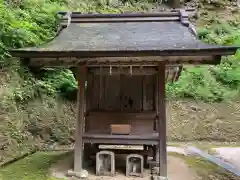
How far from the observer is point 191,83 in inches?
632

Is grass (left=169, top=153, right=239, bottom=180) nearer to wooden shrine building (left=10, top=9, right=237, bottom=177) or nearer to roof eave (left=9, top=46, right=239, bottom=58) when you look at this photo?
wooden shrine building (left=10, top=9, right=237, bottom=177)

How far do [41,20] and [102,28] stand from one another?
6703mm

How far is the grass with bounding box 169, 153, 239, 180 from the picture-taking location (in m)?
7.28

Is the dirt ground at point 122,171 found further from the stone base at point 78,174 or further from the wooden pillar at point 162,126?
the wooden pillar at point 162,126

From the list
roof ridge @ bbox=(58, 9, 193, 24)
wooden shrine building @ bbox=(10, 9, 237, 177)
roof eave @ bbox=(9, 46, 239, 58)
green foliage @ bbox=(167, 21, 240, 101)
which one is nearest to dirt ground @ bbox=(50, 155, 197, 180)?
wooden shrine building @ bbox=(10, 9, 237, 177)

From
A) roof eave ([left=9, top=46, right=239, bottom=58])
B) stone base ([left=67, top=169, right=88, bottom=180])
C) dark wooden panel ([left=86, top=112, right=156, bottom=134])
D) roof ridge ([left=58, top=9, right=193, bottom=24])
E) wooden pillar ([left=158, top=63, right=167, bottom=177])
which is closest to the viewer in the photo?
roof eave ([left=9, top=46, right=239, bottom=58])

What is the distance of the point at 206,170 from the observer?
7918 millimetres

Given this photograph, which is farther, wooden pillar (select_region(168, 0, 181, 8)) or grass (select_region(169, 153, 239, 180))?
wooden pillar (select_region(168, 0, 181, 8))

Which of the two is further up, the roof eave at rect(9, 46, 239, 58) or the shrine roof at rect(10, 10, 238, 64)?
the shrine roof at rect(10, 10, 238, 64)

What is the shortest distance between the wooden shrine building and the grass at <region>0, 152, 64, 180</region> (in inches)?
35.0

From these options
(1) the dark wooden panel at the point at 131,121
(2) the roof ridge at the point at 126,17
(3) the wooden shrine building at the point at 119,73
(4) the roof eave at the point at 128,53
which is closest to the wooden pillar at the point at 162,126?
(3) the wooden shrine building at the point at 119,73

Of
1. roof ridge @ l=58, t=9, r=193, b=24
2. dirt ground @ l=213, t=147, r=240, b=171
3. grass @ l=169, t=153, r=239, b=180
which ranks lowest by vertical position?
dirt ground @ l=213, t=147, r=240, b=171

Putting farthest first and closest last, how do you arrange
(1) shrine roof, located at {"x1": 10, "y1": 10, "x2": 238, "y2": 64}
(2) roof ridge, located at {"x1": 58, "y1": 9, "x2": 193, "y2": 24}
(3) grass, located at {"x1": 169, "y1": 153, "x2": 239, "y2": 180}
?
(2) roof ridge, located at {"x1": 58, "y1": 9, "x2": 193, "y2": 24}, (3) grass, located at {"x1": 169, "y1": 153, "x2": 239, "y2": 180}, (1) shrine roof, located at {"x1": 10, "y1": 10, "x2": 238, "y2": 64}

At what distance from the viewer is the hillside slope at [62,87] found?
9352 mm
